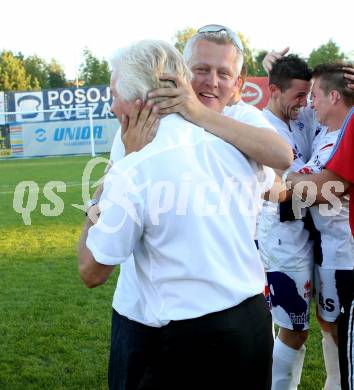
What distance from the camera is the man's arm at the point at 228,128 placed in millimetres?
1878

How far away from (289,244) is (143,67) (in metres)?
1.92

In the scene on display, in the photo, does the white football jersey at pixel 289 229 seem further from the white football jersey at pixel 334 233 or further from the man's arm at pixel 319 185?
the man's arm at pixel 319 185

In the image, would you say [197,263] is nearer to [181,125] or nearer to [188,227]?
[188,227]

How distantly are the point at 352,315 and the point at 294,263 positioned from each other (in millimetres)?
981

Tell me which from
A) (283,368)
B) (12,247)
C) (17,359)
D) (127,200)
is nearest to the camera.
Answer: (127,200)

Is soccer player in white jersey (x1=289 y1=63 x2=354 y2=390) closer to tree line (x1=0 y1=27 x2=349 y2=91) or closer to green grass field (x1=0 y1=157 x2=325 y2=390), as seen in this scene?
green grass field (x1=0 y1=157 x2=325 y2=390)

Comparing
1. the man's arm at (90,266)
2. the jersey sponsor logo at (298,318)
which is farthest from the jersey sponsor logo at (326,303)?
the man's arm at (90,266)

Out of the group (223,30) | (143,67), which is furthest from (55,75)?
(143,67)

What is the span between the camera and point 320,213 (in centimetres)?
331

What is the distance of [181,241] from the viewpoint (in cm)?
185

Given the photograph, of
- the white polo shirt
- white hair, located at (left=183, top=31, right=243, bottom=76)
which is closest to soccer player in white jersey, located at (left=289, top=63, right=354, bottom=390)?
white hair, located at (left=183, top=31, right=243, bottom=76)

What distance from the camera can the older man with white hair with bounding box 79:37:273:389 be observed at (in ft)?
5.97

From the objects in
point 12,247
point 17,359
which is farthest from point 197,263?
point 12,247

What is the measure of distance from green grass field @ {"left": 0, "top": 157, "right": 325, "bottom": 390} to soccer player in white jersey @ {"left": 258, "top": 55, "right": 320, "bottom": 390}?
568mm
